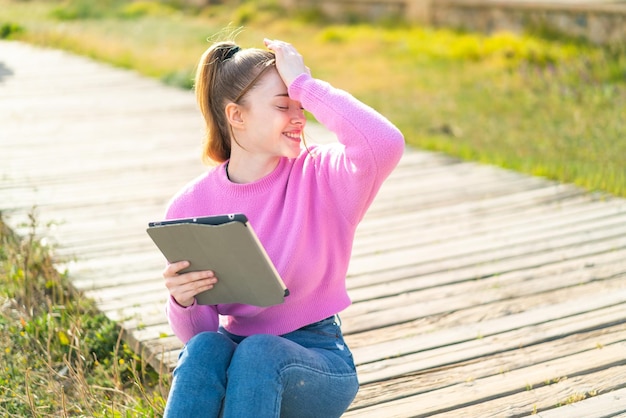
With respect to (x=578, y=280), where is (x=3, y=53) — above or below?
below

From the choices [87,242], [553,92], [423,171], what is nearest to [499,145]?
[423,171]

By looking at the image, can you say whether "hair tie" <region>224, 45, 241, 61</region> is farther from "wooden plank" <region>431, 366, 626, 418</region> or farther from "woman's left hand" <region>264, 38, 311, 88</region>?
"wooden plank" <region>431, 366, 626, 418</region>

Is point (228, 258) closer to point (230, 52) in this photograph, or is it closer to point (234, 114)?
point (234, 114)

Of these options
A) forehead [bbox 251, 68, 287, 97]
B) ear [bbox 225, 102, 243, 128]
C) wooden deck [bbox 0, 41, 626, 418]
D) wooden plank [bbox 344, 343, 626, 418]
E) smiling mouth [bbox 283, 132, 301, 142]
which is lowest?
wooden deck [bbox 0, 41, 626, 418]

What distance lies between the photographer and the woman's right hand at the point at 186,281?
2.53 meters

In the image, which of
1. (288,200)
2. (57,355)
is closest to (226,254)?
(288,200)

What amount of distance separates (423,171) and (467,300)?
97.1 inches

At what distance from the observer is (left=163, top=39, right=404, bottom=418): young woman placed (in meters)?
2.53

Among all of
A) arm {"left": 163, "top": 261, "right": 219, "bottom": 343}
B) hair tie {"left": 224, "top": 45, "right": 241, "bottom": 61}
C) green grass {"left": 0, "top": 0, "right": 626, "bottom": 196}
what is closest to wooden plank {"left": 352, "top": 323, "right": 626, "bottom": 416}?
arm {"left": 163, "top": 261, "right": 219, "bottom": 343}

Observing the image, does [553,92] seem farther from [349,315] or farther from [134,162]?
[349,315]

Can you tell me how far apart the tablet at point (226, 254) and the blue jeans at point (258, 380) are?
11cm

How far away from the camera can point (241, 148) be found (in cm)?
276

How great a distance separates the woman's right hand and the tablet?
0.06 ft

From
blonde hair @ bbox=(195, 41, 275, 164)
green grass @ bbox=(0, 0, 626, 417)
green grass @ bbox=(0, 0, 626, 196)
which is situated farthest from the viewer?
green grass @ bbox=(0, 0, 626, 196)
